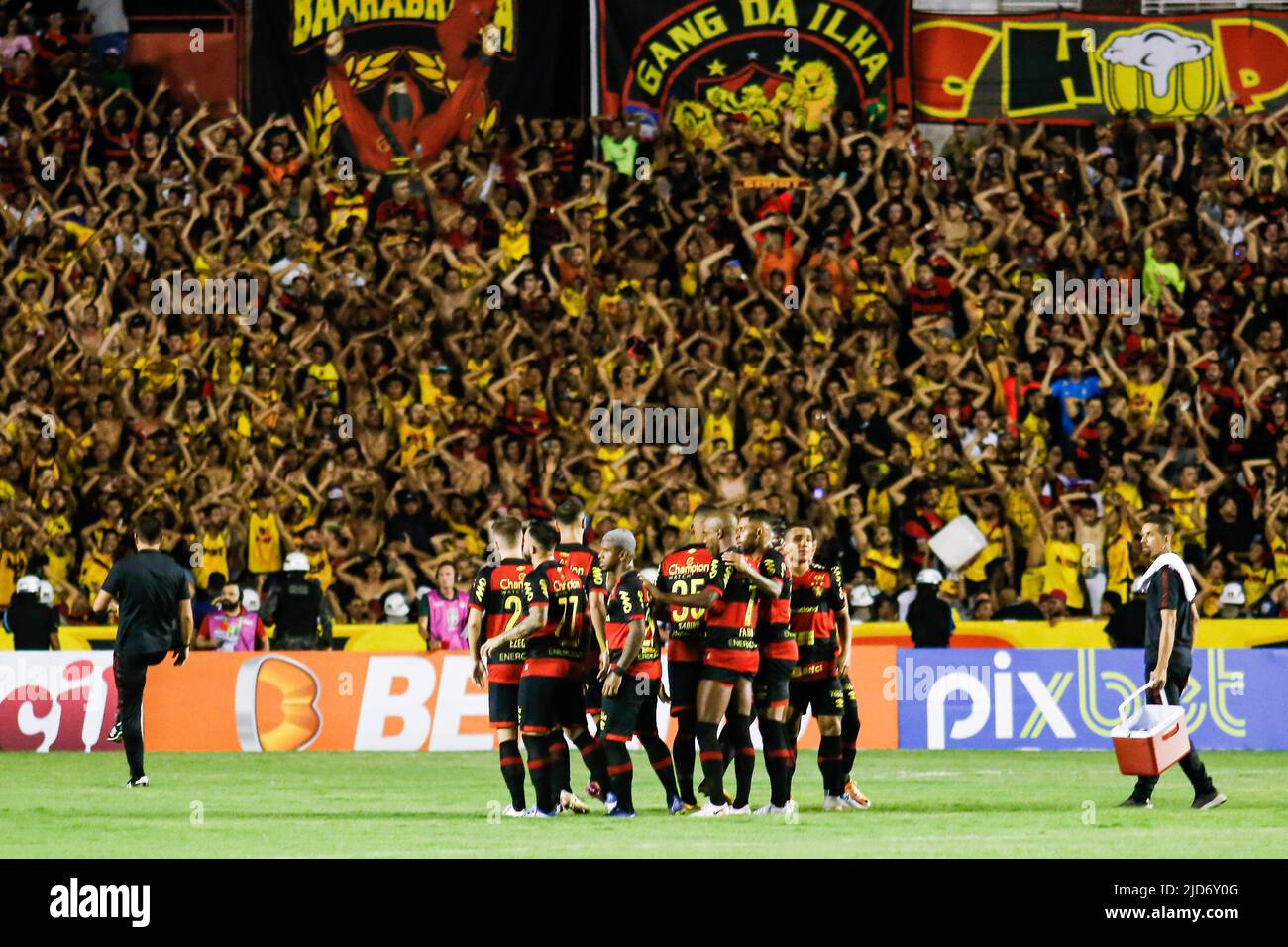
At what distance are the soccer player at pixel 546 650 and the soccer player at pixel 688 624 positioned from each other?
61 cm

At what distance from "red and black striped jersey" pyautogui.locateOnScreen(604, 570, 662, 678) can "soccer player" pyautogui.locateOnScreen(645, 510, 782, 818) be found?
0.39 ft

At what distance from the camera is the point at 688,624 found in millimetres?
14094

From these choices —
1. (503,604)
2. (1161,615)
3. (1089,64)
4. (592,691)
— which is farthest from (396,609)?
(1089,64)

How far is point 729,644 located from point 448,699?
23.6 feet

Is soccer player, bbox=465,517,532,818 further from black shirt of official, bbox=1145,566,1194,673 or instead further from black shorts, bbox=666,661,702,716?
black shirt of official, bbox=1145,566,1194,673

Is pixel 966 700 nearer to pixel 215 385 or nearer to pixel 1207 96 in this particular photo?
pixel 215 385

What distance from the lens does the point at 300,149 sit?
2680 centimetres

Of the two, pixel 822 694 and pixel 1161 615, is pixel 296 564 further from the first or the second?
pixel 1161 615

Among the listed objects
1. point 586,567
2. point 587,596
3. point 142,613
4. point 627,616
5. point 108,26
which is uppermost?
point 108,26

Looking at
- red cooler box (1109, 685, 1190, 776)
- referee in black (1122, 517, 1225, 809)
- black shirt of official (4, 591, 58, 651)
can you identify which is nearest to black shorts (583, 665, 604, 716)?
red cooler box (1109, 685, 1190, 776)

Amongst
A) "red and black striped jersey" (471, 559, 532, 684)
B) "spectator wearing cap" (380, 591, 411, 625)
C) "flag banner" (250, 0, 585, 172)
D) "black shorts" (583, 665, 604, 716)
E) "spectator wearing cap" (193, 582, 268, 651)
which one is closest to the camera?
"red and black striped jersey" (471, 559, 532, 684)

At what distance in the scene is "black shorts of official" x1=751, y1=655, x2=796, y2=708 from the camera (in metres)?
14.3
